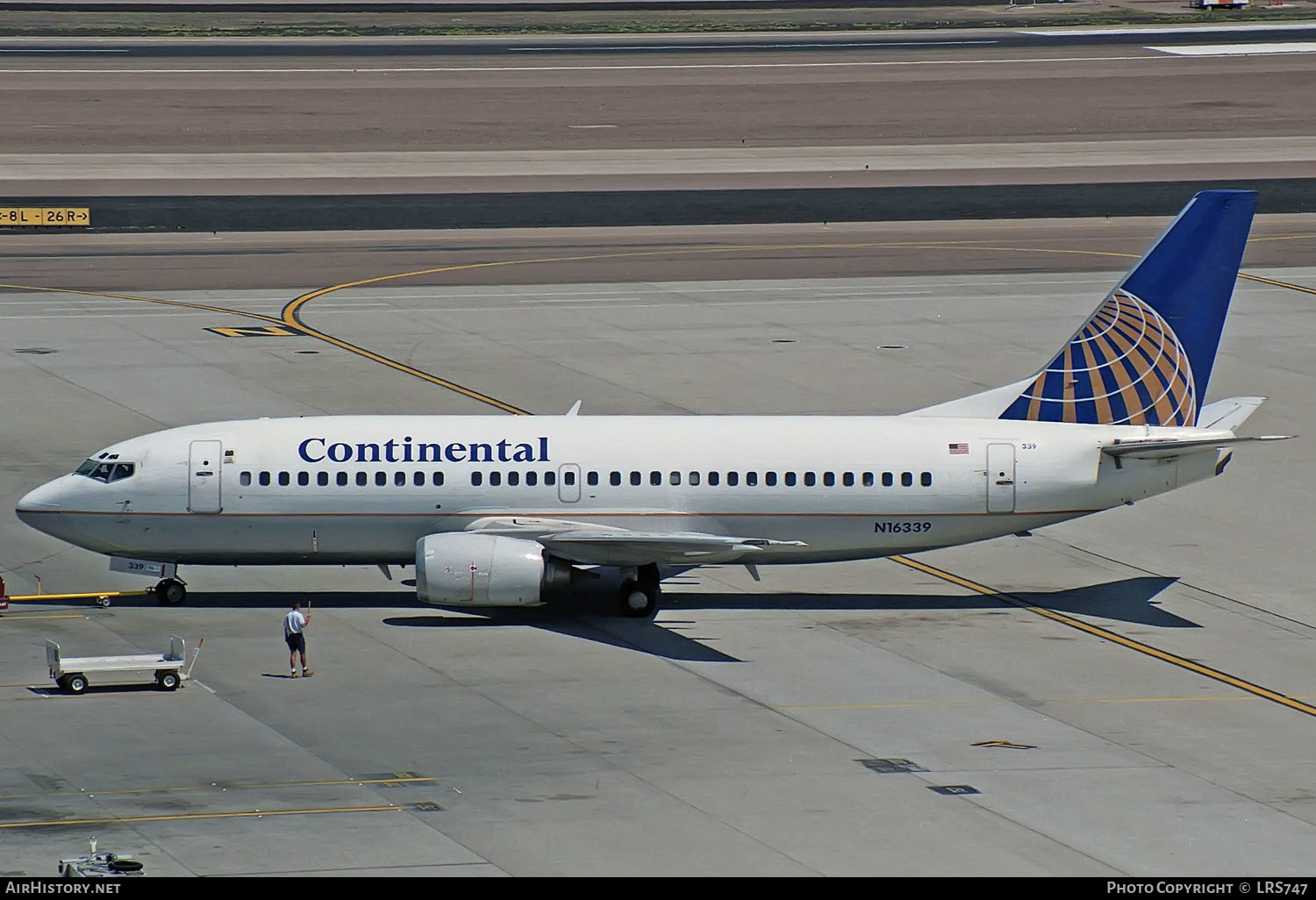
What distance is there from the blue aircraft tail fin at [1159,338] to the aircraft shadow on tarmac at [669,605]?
422cm

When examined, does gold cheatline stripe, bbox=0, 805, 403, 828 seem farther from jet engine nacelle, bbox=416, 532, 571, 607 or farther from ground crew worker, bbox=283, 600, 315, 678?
jet engine nacelle, bbox=416, 532, 571, 607

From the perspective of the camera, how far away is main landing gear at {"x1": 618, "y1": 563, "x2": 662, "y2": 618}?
4631cm

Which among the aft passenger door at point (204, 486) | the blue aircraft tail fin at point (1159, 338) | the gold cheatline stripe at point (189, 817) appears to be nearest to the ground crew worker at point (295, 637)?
the aft passenger door at point (204, 486)

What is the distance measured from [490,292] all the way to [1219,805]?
5553cm

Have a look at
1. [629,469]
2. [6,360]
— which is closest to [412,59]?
[6,360]

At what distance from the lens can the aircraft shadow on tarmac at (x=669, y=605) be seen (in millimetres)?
45562

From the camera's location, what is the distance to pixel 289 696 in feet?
132

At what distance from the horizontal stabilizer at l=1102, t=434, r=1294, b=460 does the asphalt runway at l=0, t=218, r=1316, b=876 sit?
3.66 m

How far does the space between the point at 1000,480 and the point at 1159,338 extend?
5391 mm

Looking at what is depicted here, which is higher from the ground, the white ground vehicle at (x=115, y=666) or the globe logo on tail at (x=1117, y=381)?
the globe logo on tail at (x=1117, y=381)

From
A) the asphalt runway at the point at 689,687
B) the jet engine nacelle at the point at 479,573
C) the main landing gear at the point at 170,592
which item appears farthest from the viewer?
the main landing gear at the point at 170,592

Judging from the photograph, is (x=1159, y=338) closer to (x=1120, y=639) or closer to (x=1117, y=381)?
(x=1117, y=381)

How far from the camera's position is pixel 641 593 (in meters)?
46.4

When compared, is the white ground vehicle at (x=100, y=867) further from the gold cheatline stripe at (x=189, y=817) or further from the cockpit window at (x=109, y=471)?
the cockpit window at (x=109, y=471)
